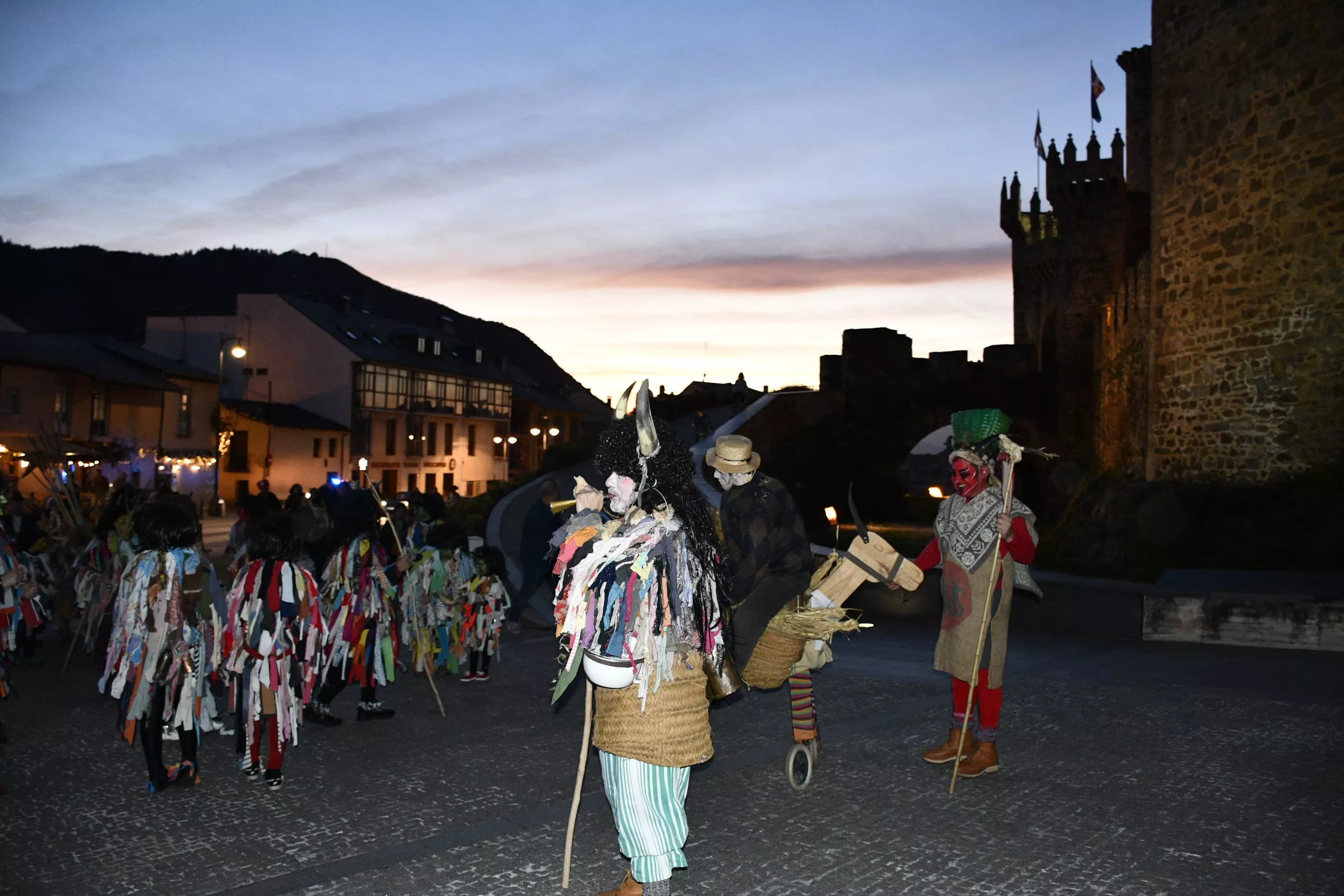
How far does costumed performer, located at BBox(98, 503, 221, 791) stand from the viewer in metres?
6.46

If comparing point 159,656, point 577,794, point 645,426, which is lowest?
point 577,794

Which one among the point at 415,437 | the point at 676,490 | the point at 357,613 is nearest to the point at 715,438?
the point at 357,613

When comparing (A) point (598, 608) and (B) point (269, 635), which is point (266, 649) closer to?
(B) point (269, 635)

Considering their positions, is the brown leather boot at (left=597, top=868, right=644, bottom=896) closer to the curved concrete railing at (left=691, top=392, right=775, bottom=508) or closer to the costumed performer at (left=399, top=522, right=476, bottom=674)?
the costumed performer at (left=399, top=522, right=476, bottom=674)

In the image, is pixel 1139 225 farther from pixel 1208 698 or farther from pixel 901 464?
pixel 1208 698

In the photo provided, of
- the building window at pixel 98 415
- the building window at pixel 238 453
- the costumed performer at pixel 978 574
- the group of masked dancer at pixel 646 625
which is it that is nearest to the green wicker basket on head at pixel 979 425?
the costumed performer at pixel 978 574

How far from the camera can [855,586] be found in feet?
21.0

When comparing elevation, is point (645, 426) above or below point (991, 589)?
above

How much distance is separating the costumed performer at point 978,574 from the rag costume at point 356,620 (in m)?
4.18

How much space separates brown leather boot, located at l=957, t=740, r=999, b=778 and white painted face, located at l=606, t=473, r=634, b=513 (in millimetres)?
3047

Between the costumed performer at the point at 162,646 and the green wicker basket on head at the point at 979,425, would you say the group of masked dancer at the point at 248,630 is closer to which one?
the costumed performer at the point at 162,646

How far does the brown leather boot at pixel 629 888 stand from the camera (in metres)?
4.64

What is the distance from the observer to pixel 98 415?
125 ft

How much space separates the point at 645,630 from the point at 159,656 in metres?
3.61
